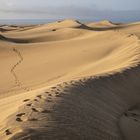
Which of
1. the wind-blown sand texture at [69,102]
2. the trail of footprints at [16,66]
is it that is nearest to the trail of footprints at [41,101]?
the wind-blown sand texture at [69,102]

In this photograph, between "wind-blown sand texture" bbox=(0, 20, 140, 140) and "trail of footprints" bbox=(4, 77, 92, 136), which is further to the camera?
"trail of footprints" bbox=(4, 77, 92, 136)

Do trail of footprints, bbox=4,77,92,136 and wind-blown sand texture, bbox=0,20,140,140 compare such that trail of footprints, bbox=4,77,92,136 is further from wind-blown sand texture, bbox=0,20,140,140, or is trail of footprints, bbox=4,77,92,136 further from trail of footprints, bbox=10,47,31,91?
trail of footprints, bbox=10,47,31,91

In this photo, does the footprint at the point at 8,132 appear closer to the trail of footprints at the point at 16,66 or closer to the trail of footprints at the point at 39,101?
the trail of footprints at the point at 39,101

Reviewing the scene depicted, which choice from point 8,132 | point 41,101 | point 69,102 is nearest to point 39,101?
point 41,101

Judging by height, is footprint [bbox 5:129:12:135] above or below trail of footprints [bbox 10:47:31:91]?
A: above

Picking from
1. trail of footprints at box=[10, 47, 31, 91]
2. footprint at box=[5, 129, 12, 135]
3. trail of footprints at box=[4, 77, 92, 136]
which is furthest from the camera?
trail of footprints at box=[10, 47, 31, 91]

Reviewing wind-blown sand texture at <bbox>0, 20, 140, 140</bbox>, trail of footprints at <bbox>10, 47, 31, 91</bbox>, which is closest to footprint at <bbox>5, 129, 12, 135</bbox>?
wind-blown sand texture at <bbox>0, 20, 140, 140</bbox>

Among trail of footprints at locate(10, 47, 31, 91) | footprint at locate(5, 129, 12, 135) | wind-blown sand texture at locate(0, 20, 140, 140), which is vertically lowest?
trail of footprints at locate(10, 47, 31, 91)

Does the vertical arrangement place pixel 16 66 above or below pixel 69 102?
below

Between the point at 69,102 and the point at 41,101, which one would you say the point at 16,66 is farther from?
the point at 41,101

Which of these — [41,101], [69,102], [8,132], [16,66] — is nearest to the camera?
[8,132]

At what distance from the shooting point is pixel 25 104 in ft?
20.9

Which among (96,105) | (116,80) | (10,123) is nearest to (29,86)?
(116,80)

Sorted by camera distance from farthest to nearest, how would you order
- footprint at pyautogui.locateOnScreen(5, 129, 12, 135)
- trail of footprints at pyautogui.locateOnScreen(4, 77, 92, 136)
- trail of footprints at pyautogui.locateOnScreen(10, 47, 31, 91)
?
trail of footprints at pyautogui.locateOnScreen(10, 47, 31, 91)
trail of footprints at pyautogui.locateOnScreen(4, 77, 92, 136)
footprint at pyautogui.locateOnScreen(5, 129, 12, 135)
